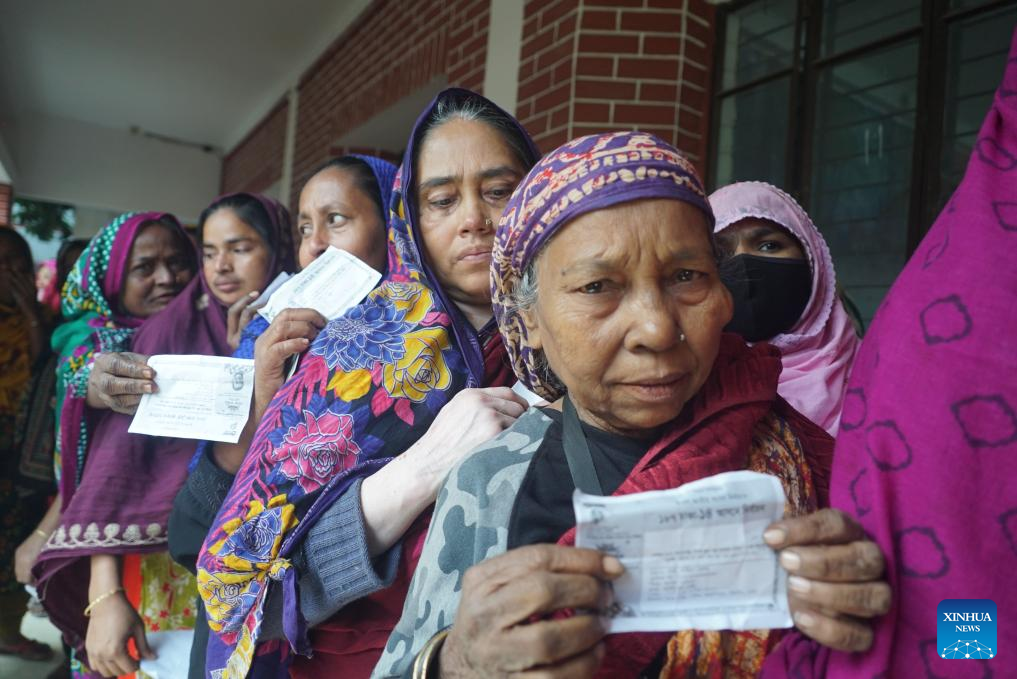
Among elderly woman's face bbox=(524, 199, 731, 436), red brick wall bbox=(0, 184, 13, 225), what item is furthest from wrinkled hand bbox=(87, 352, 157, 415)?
red brick wall bbox=(0, 184, 13, 225)

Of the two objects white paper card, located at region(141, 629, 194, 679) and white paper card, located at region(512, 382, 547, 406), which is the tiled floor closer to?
white paper card, located at region(141, 629, 194, 679)

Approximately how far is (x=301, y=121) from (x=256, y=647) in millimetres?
6703

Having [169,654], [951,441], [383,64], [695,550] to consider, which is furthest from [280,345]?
[383,64]

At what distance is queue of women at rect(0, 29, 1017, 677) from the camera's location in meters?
0.79

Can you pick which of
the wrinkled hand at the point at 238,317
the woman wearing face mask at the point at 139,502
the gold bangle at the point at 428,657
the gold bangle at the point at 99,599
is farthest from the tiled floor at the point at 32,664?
the gold bangle at the point at 428,657

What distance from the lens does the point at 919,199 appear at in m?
2.53

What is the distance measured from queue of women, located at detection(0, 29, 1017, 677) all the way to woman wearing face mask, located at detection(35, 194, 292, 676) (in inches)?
0.4

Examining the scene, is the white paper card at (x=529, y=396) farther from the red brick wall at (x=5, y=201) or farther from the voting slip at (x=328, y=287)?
the red brick wall at (x=5, y=201)

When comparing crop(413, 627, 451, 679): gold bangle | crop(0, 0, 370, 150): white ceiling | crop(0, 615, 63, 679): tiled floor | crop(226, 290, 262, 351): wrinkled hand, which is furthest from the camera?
crop(0, 0, 370, 150): white ceiling

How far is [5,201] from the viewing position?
10.0 metres

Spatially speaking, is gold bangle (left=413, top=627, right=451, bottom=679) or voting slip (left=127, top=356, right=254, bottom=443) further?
voting slip (left=127, top=356, right=254, bottom=443)

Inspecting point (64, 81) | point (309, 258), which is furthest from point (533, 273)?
point (64, 81)

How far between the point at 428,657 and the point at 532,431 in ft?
1.29

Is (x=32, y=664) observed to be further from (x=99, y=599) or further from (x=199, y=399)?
(x=199, y=399)
